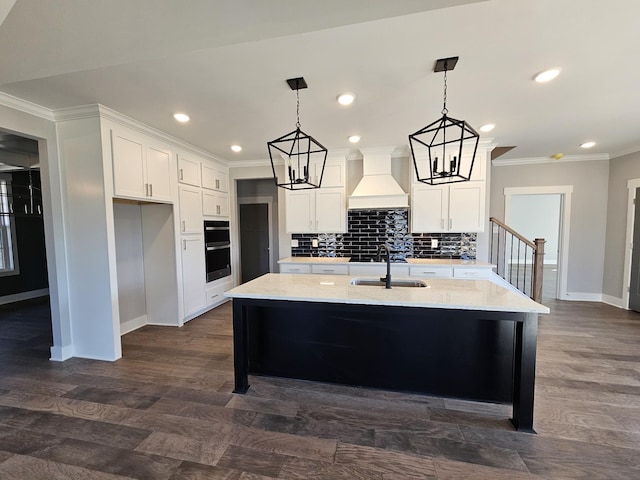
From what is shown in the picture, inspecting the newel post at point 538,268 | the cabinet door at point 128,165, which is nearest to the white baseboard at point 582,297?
the newel post at point 538,268

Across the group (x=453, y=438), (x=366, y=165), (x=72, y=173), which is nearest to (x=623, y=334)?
(x=453, y=438)

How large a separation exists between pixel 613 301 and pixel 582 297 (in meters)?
0.38

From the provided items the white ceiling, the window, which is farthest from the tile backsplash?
the window

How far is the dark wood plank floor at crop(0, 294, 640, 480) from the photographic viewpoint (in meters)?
1.57

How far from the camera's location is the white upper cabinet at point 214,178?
4.33m

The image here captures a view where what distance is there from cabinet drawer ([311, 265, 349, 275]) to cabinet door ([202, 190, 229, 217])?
1.84m

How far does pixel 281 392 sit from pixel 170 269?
242cm

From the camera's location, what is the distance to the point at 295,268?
4.33 metres

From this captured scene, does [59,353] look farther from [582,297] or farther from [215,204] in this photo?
[582,297]

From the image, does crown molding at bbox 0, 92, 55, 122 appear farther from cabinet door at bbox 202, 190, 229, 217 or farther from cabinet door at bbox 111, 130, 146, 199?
cabinet door at bbox 202, 190, 229, 217

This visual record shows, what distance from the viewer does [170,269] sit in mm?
3775

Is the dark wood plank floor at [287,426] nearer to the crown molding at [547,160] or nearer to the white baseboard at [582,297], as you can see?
the white baseboard at [582,297]

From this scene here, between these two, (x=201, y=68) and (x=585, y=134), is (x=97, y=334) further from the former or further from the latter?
(x=585, y=134)

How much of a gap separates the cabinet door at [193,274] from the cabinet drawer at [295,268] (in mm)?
1225
